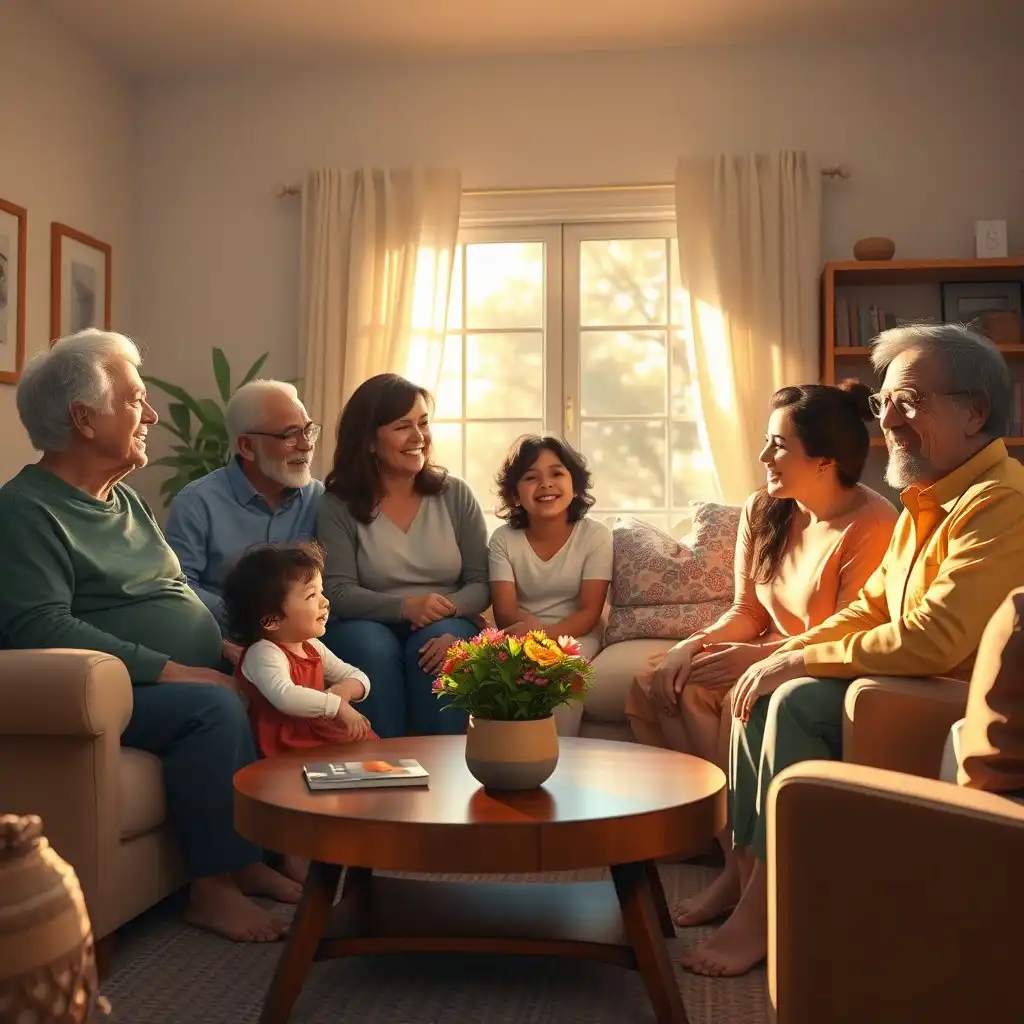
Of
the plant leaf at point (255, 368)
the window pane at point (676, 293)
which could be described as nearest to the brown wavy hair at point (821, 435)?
the window pane at point (676, 293)

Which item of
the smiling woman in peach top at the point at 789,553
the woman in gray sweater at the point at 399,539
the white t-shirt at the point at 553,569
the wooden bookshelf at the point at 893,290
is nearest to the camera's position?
the smiling woman in peach top at the point at 789,553

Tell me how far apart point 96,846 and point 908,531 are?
168 cm

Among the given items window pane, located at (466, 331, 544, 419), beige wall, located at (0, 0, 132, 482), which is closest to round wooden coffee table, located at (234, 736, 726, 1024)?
beige wall, located at (0, 0, 132, 482)

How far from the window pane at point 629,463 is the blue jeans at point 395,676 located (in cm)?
216

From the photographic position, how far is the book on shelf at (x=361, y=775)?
2.15 m

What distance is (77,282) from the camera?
5.15m

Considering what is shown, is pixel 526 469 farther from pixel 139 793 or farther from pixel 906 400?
pixel 139 793

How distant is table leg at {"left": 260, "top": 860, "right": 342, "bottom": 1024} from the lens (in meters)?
2.05

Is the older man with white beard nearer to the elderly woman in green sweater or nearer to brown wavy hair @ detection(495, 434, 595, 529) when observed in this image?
the elderly woman in green sweater

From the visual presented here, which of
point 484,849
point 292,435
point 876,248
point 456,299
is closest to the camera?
point 484,849

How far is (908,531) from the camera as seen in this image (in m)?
2.47

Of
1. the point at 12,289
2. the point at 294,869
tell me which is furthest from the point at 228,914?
the point at 12,289

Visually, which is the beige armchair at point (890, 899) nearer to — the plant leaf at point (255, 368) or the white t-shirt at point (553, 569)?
the white t-shirt at point (553, 569)

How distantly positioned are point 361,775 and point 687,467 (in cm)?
348
